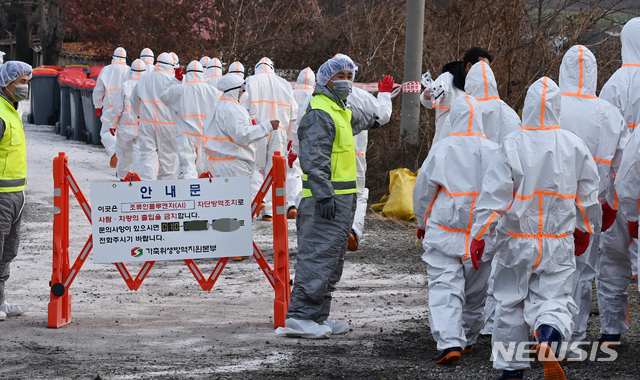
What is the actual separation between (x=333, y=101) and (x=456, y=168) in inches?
43.4

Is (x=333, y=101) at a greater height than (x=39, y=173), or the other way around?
(x=333, y=101)

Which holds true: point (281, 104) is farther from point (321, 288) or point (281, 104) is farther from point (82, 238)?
point (321, 288)

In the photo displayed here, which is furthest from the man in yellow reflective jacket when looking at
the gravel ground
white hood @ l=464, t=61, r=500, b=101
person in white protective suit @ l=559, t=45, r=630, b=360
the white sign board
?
person in white protective suit @ l=559, t=45, r=630, b=360

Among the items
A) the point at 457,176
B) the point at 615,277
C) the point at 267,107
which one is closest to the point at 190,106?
the point at 267,107

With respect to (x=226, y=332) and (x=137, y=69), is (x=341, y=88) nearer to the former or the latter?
(x=226, y=332)

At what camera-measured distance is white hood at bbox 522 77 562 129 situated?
4832 millimetres

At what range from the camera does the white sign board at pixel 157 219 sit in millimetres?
6293

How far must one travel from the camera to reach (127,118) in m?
13.1

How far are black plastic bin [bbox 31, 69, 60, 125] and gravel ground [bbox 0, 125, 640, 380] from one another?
1265cm

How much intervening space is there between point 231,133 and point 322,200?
10.6ft

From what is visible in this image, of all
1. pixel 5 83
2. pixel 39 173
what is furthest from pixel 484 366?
pixel 39 173

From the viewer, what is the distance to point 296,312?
6.00 m

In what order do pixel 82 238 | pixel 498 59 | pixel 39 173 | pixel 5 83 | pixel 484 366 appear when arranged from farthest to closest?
pixel 39 173 → pixel 498 59 → pixel 82 238 → pixel 5 83 → pixel 484 366

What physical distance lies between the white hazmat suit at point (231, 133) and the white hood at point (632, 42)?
11.8 ft
